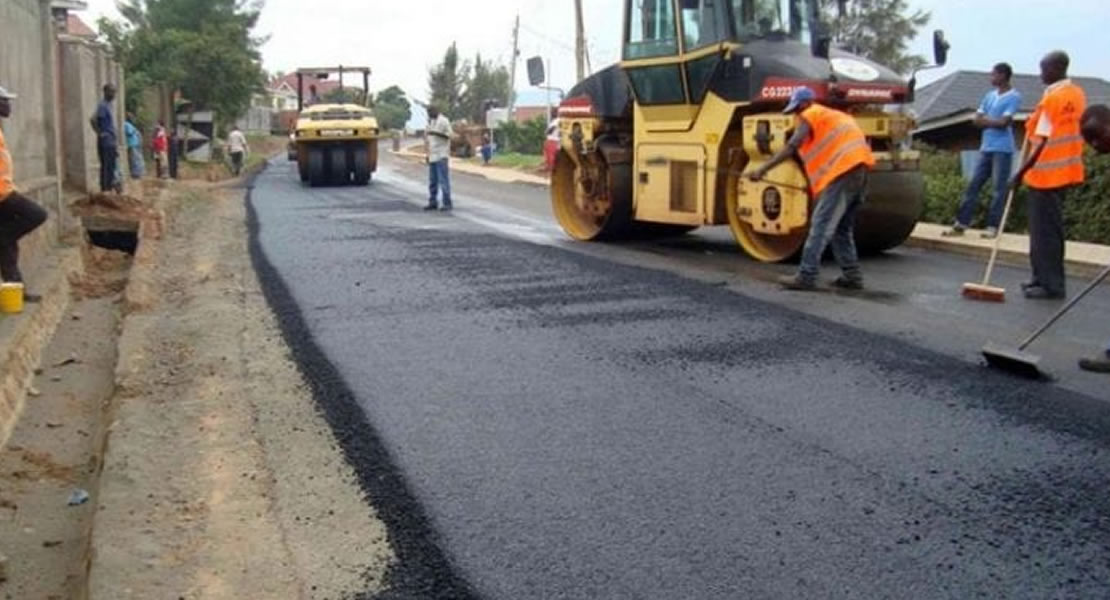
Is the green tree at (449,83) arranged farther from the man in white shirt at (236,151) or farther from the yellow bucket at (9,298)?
the yellow bucket at (9,298)

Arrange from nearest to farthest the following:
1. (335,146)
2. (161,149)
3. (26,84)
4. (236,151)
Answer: (26,84) < (335,146) < (161,149) < (236,151)

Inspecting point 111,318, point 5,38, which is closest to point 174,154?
Result: point 5,38

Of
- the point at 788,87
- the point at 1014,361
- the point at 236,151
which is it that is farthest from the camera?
the point at 236,151

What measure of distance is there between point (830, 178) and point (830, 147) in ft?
0.74

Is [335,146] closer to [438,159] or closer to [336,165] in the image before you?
[336,165]

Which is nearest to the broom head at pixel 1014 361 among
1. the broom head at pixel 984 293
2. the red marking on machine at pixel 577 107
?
the broom head at pixel 984 293

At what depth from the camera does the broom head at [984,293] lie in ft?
24.8

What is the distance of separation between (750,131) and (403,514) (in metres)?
5.91

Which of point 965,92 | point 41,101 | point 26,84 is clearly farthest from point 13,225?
point 965,92

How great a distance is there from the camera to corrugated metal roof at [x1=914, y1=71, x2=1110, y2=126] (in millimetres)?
24812

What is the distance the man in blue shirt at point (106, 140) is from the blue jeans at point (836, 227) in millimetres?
10323

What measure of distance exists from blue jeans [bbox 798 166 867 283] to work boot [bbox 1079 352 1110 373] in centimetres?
237

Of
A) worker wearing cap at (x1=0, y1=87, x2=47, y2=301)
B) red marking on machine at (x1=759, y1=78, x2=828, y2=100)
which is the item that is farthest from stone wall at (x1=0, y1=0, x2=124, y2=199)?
red marking on machine at (x1=759, y1=78, x2=828, y2=100)

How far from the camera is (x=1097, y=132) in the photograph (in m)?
5.64
